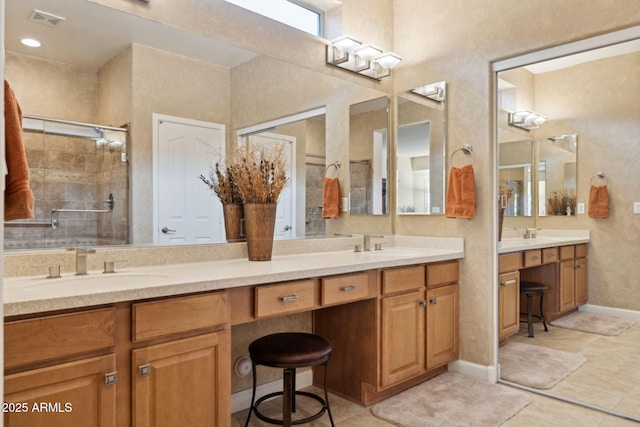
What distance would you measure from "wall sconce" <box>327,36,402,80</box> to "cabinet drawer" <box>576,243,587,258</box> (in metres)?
1.75

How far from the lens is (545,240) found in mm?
2865

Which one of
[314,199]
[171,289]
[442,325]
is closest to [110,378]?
[171,289]

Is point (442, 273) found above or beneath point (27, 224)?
beneath

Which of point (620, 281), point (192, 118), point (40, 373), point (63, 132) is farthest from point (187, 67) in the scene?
point (620, 281)

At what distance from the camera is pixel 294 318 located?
2.71 m

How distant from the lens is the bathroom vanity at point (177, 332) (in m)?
1.33

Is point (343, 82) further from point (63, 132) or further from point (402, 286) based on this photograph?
point (63, 132)

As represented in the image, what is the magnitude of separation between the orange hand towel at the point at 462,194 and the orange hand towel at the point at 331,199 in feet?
2.46

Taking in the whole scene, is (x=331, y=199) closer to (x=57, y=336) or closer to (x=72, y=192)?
(x=72, y=192)

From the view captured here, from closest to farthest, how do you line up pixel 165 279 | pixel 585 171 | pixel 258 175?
pixel 165 279
pixel 258 175
pixel 585 171

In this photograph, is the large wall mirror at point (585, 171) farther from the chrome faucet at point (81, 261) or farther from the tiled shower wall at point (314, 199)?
the chrome faucet at point (81, 261)

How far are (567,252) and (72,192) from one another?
9.27ft

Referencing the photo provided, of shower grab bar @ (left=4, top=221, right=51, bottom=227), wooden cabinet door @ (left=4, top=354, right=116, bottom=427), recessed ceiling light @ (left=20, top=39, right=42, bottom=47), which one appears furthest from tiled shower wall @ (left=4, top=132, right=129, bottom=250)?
wooden cabinet door @ (left=4, top=354, right=116, bottom=427)

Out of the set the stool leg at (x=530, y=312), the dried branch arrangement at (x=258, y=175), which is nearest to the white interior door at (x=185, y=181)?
the dried branch arrangement at (x=258, y=175)
